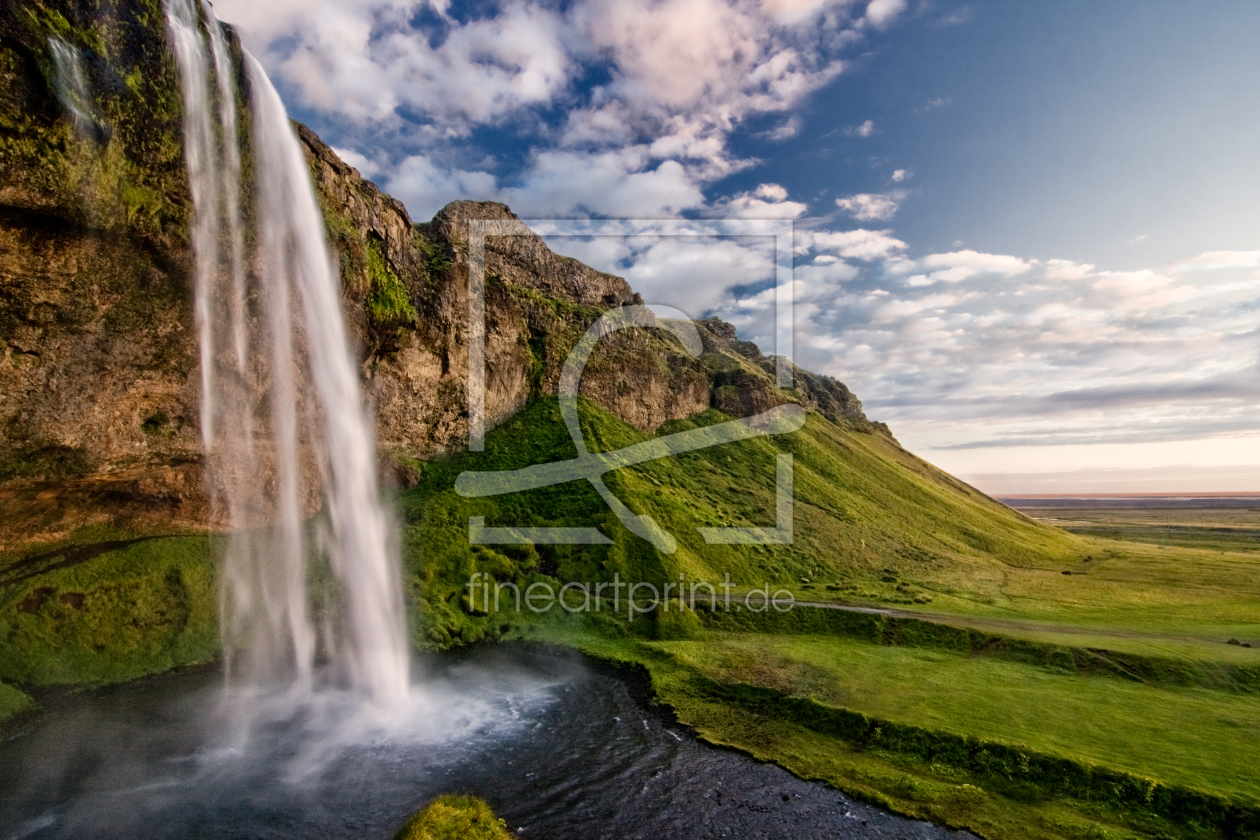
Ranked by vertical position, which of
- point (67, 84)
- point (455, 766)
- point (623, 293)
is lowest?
point (455, 766)

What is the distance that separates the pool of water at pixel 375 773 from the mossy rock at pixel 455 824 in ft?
4.54

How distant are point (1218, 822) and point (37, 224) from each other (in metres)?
55.0

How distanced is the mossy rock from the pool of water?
1385 mm

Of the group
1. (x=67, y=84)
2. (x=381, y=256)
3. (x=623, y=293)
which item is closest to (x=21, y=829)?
(x=67, y=84)

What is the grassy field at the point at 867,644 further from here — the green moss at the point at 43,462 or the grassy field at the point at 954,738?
the green moss at the point at 43,462

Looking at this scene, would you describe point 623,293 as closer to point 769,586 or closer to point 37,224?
point 769,586

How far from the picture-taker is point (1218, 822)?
1883 centimetres

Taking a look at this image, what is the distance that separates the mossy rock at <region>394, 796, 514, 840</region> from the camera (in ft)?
56.2

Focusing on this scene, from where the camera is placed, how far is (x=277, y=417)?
40.6 metres

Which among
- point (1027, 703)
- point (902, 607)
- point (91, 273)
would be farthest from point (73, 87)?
point (902, 607)

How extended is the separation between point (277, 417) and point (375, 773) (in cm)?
2789

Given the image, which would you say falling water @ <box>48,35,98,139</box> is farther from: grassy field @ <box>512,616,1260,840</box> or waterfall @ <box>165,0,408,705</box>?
grassy field @ <box>512,616,1260,840</box>

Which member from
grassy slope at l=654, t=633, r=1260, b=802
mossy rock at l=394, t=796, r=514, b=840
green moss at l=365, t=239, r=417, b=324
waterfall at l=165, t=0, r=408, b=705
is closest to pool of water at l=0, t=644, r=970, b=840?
mossy rock at l=394, t=796, r=514, b=840

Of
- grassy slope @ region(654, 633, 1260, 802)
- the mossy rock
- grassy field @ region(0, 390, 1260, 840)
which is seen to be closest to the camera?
the mossy rock
